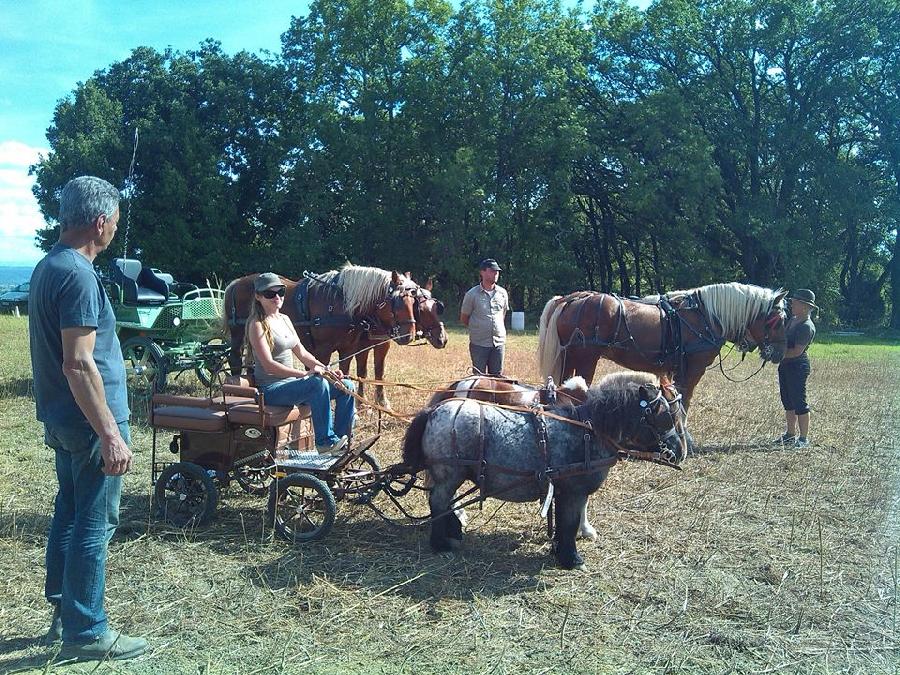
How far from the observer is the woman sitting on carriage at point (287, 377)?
16.1 ft

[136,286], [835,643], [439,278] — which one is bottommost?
[835,643]

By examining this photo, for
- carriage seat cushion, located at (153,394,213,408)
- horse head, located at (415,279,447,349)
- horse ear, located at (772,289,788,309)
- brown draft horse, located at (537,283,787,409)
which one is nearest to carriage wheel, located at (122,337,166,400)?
horse head, located at (415,279,447,349)

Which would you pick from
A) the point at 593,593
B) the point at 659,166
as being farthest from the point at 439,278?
the point at 593,593

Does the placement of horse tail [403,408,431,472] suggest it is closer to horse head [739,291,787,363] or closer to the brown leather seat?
the brown leather seat

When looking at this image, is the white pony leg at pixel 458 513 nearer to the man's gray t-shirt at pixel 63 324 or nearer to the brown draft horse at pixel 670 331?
the man's gray t-shirt at pixel 63 324

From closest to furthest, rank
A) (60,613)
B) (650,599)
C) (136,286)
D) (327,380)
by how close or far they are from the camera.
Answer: (60,613), (650,599), (327,380), (136,286)

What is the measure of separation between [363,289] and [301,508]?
3.40 meters

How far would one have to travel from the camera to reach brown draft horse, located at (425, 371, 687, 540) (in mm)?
4438

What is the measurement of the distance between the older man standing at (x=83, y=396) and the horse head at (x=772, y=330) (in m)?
6.28

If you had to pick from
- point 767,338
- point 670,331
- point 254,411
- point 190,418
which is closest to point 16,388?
point 190,418

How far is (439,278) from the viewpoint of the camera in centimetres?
2986

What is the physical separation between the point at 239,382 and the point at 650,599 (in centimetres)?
377

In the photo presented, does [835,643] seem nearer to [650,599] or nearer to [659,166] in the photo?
[650,599]

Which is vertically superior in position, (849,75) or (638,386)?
(849,75)
